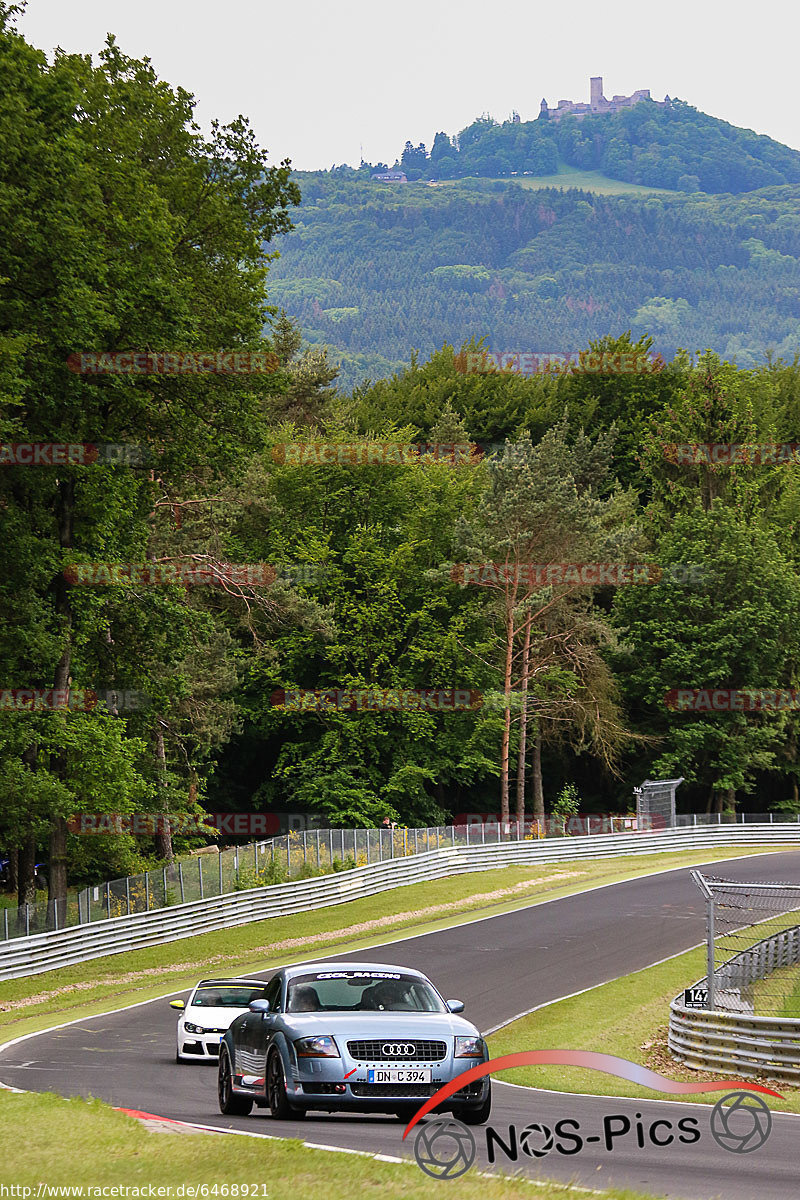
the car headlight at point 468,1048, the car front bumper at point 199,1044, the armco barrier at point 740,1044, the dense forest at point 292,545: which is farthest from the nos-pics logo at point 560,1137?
the dense forest at point 292,545

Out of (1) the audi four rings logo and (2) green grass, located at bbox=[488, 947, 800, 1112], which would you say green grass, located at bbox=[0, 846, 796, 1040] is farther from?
Answer: (1) the audi four rings logo

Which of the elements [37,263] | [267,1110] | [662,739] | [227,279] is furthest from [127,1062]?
[662,739]

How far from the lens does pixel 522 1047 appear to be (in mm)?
19016

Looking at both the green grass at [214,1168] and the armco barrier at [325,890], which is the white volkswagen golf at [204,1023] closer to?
the green grass at [214,1168]

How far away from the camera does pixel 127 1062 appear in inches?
708

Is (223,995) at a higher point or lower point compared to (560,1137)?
lower

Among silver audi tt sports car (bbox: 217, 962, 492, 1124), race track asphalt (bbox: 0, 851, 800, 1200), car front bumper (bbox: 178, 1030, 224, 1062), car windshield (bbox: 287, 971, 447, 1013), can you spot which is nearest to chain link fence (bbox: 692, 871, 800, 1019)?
race track asphalt (bbox: 0, 851, 800, 1200)

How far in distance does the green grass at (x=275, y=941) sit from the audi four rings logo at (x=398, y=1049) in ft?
41.0

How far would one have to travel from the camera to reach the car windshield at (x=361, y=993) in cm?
1196

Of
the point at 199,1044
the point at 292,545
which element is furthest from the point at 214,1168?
the point at 292,545

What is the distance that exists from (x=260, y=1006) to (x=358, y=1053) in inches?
67.3

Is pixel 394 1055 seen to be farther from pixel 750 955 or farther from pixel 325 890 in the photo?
pixel 325 890

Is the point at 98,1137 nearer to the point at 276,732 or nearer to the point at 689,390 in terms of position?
the point at 276,732

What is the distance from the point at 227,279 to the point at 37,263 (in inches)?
254
